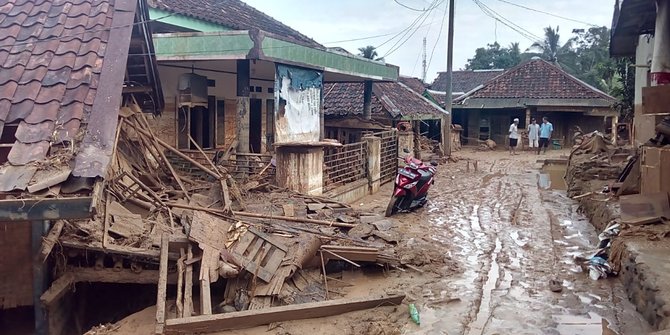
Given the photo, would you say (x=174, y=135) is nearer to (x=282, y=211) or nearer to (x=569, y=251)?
(x=282, y=211)

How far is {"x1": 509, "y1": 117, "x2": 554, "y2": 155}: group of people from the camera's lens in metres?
26.0

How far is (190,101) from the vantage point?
1363 cm

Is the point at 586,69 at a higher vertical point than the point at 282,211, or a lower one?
higher

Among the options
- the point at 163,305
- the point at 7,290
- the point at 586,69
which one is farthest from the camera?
the point at 586,69

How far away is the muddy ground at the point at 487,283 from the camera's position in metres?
6.18

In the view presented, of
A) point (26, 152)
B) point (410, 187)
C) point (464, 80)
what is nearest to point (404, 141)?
point (410, 187)

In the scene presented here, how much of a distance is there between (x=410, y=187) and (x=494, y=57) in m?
52.9

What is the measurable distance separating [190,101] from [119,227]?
7327mm

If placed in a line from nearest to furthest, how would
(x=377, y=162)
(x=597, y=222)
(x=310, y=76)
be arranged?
(x=597, y=222) < (x=310, y=76) < (x=377, y=162)

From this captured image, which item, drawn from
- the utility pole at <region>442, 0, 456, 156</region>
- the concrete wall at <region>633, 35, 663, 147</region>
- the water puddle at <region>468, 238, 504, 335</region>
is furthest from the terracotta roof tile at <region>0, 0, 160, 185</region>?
the utility pole at <region>442, 0, 456, 156</region>

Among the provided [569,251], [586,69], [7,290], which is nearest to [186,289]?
[7,290]

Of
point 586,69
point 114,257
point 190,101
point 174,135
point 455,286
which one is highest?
point 586,69

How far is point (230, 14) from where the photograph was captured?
16.7 m

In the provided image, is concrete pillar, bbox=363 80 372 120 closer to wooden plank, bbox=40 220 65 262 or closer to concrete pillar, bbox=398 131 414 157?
concrete pillar, bbox=398 131 414 157
